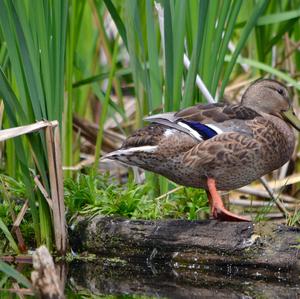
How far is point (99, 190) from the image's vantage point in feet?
20.1

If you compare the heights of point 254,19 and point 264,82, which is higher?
point 254,19

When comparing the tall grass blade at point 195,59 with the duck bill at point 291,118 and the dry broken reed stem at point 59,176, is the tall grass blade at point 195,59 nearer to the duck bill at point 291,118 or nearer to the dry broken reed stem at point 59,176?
the duck bill at point 291,118

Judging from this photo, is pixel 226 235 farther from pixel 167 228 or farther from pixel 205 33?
pixel 205 33

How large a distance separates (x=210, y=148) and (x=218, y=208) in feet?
1.19

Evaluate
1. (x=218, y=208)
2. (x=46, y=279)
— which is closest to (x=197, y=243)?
(x=218, y=208)

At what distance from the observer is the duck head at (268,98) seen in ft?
20.6

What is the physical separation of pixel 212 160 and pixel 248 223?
454mm

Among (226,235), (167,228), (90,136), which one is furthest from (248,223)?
(90,136)

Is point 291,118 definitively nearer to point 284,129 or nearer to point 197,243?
point 284,129

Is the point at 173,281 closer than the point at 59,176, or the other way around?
the point at 173,281

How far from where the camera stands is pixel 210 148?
5.64m

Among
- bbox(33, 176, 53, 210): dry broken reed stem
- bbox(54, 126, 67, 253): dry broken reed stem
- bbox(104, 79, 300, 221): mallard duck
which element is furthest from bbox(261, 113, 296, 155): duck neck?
bbox(33, 176, 53, 210): dry broken reed stem

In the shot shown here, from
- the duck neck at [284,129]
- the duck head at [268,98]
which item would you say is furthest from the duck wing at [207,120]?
the duck head at [268,98]

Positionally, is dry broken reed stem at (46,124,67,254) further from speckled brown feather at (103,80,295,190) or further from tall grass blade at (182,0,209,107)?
tall grass blade at (182,0,209,107)
